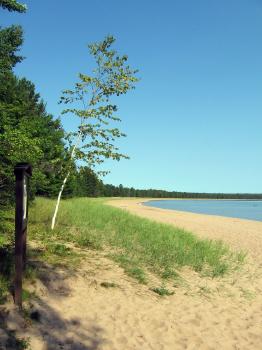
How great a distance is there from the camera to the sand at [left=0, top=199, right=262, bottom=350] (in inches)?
276

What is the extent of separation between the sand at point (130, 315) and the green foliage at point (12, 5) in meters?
6.29

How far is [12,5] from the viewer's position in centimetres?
1022

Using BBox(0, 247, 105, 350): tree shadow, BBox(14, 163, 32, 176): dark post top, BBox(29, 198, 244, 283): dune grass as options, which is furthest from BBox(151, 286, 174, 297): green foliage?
BBox(14, 163, 32, 176): dark post top

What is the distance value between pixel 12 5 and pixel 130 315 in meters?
7.68

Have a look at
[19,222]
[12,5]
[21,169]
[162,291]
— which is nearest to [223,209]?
[162,291]

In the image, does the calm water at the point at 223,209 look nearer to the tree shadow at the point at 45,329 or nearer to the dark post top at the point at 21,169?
the tree shadow at the point at 45,329

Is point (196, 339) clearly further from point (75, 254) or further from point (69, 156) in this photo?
point (69, 156)

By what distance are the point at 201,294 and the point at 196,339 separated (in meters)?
2.78

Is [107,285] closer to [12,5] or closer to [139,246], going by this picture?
[139,246]

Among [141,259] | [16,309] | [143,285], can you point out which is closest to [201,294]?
[143,285]

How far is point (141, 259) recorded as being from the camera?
491 inches

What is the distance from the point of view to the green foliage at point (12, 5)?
1012 centimetres

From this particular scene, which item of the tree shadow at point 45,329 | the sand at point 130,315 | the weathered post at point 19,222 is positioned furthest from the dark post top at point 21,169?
the sand at point 130,315

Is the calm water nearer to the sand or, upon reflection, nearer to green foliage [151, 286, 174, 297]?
the sand
